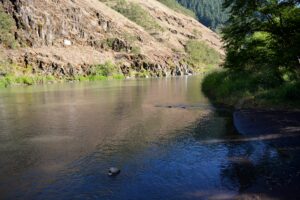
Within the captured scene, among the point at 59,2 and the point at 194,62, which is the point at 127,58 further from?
the point at 194,62

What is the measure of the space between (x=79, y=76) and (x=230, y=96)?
3369 inches

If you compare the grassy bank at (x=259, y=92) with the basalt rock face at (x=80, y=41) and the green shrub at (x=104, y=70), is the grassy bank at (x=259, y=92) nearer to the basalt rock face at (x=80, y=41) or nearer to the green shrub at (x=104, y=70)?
the basalt rock face at (x=80, y=41)

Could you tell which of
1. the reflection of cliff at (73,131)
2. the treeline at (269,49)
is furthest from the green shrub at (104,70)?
the treeline at (269,49)

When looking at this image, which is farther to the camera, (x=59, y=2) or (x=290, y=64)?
(x=59, y=2)

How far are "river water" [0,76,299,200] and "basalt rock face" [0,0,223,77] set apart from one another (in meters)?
90.3

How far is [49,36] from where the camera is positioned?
422 feet

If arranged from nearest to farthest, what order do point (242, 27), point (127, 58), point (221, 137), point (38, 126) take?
point (221, 137) < point (38, 126) < point (242, 27) < point (127, 58)

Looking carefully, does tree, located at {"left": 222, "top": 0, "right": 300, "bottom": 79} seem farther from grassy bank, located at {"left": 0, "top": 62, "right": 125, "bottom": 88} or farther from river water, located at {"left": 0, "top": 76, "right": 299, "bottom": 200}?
grassy bank, located at {"left": 0, "top": 62, "right": 125, "bottom": 88}

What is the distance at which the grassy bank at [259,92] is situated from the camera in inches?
1107

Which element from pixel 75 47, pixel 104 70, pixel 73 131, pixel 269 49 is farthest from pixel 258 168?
pixel 75 47

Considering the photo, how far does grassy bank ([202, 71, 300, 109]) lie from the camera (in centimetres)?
2811

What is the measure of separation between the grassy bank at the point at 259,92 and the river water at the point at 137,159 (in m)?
3.56

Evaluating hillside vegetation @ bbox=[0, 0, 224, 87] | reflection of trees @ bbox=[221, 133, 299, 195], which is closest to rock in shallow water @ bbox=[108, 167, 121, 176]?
reflection of trees @ bbox=[221, 133, 299, 195]

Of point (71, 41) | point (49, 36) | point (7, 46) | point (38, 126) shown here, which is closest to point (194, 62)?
point (71, 41)
